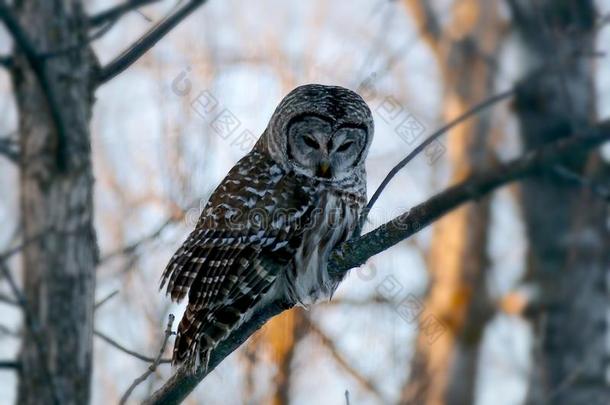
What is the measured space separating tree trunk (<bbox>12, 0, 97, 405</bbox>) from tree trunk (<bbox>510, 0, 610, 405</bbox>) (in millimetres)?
5671

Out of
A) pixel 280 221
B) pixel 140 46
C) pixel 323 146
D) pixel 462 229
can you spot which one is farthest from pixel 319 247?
pixel 462 229

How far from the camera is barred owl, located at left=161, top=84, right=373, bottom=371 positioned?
14.1 feet

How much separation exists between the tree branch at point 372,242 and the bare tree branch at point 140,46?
39.2 inches

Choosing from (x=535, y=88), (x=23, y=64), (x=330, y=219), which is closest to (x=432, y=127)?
(x=535, y=88)

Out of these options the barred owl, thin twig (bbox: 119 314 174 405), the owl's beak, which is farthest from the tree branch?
the owl's beak

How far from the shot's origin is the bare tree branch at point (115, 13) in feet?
10.9

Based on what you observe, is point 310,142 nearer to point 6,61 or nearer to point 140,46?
point 140,46

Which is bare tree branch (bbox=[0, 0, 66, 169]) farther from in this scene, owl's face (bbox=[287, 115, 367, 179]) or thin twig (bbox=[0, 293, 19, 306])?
owl's face (bbox=[287, 115, 367, 179])

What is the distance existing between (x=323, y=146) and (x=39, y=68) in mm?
1925

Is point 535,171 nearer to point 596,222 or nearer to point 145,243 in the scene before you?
point 145,243

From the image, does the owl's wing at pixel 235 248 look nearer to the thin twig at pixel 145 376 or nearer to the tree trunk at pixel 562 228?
the thin twig at pixel 145 376

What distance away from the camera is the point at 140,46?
3395mm

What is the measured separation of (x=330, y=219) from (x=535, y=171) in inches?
55.0

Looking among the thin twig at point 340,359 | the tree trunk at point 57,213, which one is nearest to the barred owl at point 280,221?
the tree trunk at point 57,213
